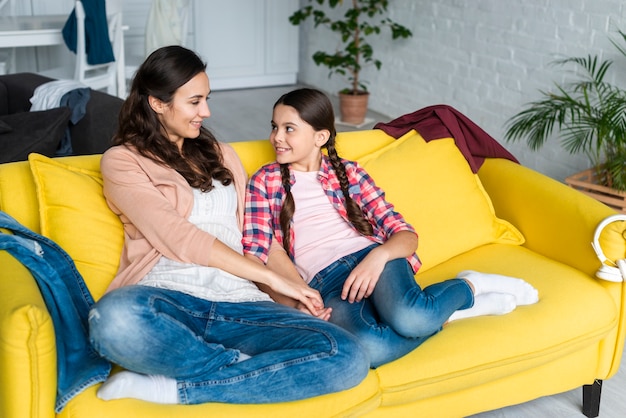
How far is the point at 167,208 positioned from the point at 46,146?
2.88ft

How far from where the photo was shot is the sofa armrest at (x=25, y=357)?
1487 millimetres

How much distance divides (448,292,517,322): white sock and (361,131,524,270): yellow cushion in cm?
31

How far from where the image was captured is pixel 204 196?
2.04 metres

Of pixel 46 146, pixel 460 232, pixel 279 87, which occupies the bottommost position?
pixel 279 87

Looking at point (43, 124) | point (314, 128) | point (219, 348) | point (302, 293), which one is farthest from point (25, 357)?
point (43, 124)

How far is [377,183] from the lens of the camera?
2406 mm

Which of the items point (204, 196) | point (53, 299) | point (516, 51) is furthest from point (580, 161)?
point (53, 299)

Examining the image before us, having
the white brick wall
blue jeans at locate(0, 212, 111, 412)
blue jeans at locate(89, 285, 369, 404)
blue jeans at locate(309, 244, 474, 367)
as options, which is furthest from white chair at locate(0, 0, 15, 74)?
blue jeans at locate(89, 285, 369, 404)

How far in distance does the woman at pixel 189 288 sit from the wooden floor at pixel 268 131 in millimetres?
737

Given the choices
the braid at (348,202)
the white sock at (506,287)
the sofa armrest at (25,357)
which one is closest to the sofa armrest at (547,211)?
the white sock at (506,287)

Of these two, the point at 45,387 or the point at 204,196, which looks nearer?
the point at 45,387

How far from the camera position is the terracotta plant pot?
5.46 m

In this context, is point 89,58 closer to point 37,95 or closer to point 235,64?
point 37,95

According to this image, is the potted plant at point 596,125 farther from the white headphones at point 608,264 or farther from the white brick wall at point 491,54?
the white headphones at point 608,264
